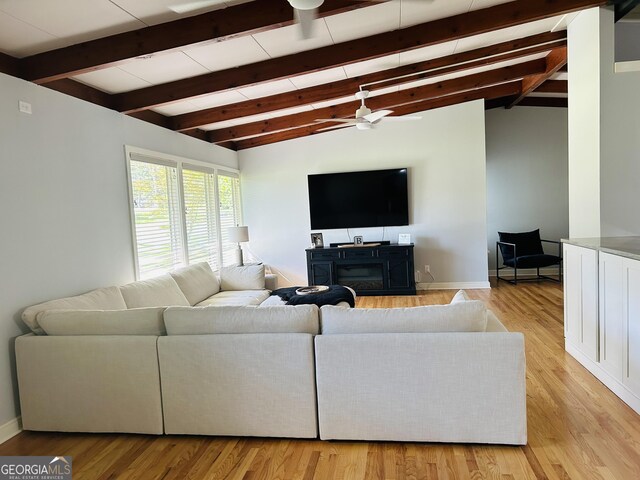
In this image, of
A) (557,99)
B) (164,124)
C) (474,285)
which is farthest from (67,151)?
(557,99)

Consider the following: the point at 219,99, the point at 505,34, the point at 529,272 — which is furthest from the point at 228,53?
the point at 529,272

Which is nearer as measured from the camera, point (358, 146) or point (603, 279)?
point (603, 279)

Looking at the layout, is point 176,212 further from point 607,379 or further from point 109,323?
point 607,379

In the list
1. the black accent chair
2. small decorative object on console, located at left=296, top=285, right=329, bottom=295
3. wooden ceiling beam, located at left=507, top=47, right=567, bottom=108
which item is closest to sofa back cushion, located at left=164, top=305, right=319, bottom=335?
small decorative object on console, located at left=296, top=285, right=329, bottom=295

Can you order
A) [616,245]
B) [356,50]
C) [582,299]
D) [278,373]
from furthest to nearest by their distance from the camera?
[356,50]
[582,299]
[616,245]
[278,373]

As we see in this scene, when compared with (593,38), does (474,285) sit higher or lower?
lower

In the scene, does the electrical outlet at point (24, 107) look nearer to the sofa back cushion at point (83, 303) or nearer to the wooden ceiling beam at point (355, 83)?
the sofa back cushion at point (83, 303)

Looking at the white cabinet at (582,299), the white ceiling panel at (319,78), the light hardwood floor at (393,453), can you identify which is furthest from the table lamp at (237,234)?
the white cabinet at (582,299)

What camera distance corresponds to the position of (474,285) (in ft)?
22.1

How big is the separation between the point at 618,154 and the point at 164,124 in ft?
15.2

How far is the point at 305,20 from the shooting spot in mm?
2453

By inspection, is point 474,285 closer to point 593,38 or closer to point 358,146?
point 358,146

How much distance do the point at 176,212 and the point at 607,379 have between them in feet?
14.5

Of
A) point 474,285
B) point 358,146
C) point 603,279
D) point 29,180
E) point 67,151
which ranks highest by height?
point 358,146
